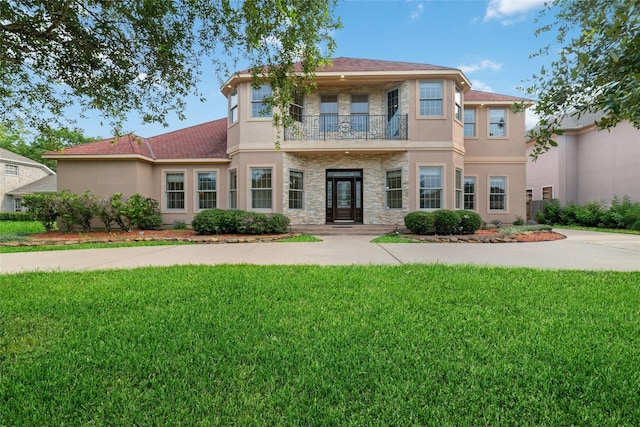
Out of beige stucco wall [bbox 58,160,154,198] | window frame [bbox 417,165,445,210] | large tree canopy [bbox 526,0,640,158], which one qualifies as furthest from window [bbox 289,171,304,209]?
large tree canopy [bbox 526,0,640,158]

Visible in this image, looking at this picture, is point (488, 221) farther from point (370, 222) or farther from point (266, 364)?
point (266, 364)

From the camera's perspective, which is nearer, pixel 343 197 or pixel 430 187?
pixel 430 187

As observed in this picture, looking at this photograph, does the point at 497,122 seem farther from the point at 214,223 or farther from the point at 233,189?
the point at 214,223

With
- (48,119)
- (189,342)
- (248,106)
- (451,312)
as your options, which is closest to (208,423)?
(189,342)

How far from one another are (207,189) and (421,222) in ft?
31.7

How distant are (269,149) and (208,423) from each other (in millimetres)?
12000

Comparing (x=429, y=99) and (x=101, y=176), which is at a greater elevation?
(x=429, y=99)

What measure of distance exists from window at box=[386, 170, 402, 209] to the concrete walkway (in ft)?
14.9

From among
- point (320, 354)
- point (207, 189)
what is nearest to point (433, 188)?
point (207, 189)

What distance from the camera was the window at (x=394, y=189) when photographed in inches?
535

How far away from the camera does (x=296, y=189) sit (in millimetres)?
13922

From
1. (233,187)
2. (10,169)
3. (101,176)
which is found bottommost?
(233,187)

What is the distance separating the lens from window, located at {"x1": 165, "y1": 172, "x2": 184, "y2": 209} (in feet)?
49.3

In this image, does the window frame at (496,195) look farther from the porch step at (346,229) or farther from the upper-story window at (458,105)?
the porch step at (346,229)
